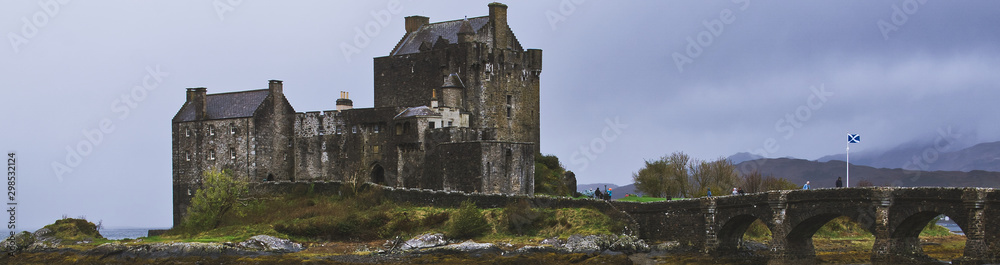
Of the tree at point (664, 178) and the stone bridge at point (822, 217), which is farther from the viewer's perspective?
the tree at point (664, 178)

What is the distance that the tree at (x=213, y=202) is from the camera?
6369cm

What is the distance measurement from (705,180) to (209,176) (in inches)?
1274

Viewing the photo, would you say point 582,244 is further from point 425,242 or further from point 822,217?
point 822,217

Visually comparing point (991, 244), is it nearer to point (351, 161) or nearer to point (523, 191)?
point (523, 191)

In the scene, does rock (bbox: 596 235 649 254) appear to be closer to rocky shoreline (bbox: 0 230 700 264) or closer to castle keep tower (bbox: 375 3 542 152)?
rocky shoreline (bbox: 0 230 700 264)

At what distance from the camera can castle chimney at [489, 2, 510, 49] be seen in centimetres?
7262

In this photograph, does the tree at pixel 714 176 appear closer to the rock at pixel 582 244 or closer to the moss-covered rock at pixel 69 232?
the rock at pixel 582 244

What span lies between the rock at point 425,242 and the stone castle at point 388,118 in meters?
10.7

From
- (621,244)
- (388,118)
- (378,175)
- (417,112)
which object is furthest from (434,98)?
(621,244)

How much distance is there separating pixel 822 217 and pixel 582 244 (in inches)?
456

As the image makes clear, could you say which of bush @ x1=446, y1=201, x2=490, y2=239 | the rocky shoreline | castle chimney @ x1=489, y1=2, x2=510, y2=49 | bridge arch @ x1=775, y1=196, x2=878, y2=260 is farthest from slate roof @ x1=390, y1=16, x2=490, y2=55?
bridge arch @ x1=775, y1=196, x2=878, y2=260

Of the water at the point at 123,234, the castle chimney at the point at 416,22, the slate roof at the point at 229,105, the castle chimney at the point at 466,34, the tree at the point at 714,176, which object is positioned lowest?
the water at the point at 123,234

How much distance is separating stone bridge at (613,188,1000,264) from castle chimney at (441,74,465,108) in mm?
16651

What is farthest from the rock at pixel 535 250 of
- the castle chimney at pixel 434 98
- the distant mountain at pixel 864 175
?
the distant mountain at pixel 864 175
